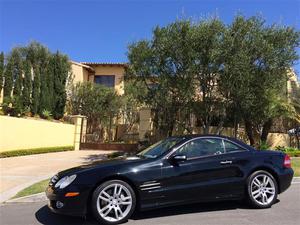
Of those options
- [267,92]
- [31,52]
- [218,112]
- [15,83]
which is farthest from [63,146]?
[267,92]

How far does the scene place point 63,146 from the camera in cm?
2431

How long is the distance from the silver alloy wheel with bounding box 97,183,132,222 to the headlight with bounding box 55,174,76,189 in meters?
0.52

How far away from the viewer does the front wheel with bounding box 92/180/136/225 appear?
631 cm

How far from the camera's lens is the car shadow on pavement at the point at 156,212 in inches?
262

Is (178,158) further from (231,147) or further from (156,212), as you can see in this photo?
(231,147)

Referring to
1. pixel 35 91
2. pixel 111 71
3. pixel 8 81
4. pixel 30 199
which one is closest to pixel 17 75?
pixel 8 81

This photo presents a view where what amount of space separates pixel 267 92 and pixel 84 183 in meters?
12.2

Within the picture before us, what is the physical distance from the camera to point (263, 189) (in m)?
7.38

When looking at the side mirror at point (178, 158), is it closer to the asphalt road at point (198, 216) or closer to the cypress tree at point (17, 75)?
the asphalt road at point (198, 216)

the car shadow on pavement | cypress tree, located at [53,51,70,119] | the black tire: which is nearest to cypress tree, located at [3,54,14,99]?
cypress tree, located at [53,51,70,119]

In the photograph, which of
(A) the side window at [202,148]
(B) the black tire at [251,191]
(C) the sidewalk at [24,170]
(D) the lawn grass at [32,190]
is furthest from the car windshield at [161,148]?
(C) the sidewalk at [24,170]

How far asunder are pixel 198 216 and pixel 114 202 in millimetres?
1479

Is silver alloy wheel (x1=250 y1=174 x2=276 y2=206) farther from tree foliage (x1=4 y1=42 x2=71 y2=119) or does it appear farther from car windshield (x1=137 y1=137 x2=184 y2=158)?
tree foliage (x1=4 y1=42 x2=71 y2=119)

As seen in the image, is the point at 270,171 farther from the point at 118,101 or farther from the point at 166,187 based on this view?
the point at 118,101
